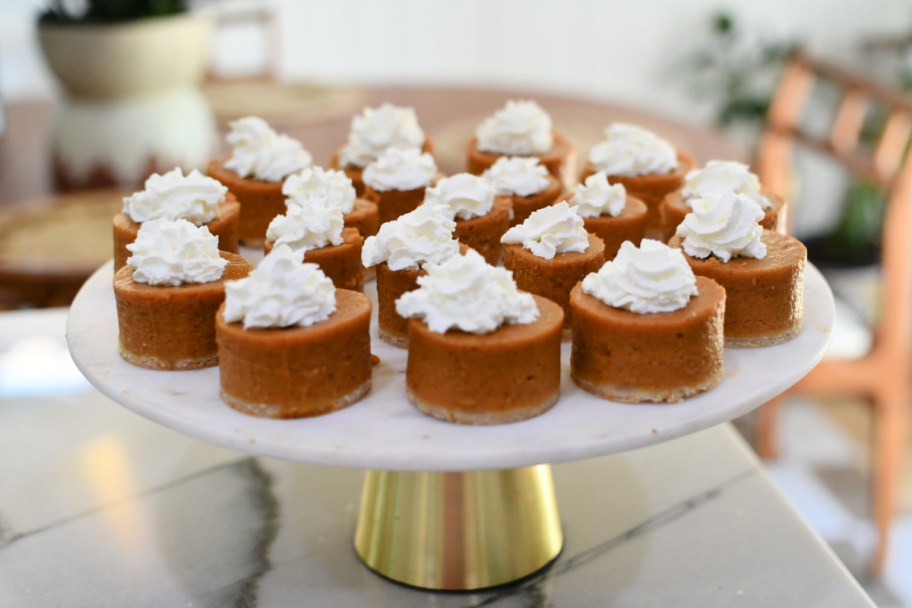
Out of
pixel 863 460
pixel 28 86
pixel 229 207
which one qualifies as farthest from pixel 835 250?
pixel 229 207

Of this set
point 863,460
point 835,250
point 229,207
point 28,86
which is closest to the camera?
point 229,207

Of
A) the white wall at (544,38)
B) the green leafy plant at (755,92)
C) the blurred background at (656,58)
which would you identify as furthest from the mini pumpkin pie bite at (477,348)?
the green leafy plant at (755,92)

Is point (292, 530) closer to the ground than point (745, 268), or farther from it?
closer to the ground

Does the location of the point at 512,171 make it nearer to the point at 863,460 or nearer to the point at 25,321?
the point at 25,321

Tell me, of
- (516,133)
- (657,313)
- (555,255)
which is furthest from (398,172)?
(657,313)

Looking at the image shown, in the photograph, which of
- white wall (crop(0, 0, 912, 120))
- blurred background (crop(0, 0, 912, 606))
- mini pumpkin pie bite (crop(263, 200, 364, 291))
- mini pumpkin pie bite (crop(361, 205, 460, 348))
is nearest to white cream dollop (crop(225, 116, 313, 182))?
mini pumpkin pie bite (crop(263, 200, 364, 291))

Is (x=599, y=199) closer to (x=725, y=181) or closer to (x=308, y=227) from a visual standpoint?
(x=725, y=181)
